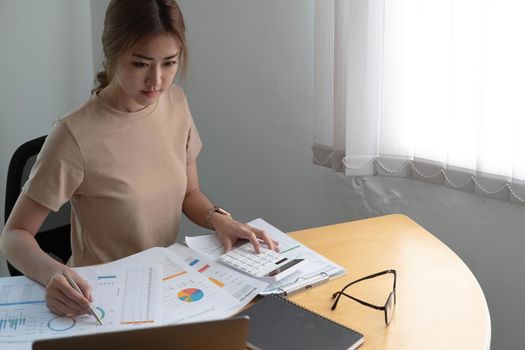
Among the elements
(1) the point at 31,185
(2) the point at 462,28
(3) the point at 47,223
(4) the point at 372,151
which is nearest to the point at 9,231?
(1) the point at 31,185

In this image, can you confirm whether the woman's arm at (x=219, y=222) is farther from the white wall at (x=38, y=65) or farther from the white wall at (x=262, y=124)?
the white wall at (x=38, y=65)

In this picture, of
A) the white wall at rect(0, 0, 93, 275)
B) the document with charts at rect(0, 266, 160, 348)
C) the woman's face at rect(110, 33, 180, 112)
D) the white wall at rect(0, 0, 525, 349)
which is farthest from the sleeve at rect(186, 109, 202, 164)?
the white wall at rect(0, 0, 93, 275)

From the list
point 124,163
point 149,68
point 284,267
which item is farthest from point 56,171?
point 284,267

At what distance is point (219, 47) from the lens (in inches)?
106

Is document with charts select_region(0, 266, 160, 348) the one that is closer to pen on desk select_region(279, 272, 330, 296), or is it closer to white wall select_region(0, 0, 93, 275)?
pen on desk select_region(279, 272, 330, 296)

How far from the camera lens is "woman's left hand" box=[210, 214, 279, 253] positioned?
64.1 inches

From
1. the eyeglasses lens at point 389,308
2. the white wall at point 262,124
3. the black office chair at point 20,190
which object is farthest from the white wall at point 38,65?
the eyeglasses lens at point 389,308

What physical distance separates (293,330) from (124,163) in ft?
2.21

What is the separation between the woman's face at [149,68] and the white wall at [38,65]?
1079 millimetres

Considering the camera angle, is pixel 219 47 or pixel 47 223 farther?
pixel 219 47

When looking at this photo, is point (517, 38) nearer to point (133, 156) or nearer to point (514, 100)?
point (514, 100)

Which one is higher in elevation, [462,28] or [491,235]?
[462,28]

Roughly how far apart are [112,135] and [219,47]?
108cm

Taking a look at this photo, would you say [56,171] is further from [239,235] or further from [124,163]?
[239,235]
